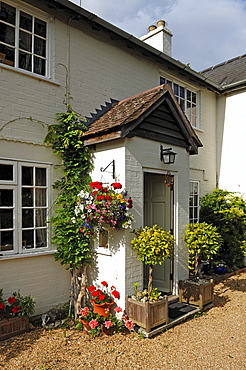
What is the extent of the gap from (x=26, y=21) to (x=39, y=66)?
849mm

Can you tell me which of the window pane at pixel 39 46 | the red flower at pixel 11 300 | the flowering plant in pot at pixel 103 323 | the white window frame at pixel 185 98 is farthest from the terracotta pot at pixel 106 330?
the white window frame at pixel 185 98

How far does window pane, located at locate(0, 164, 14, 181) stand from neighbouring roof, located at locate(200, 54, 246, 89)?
326 inches

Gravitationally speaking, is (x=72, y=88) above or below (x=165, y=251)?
A: above

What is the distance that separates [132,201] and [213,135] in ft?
21.7

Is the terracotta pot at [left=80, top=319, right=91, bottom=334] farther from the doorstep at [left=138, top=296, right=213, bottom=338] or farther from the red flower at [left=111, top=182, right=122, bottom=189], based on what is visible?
the red flower at [left=111, top=182, right=122, bottom=189]

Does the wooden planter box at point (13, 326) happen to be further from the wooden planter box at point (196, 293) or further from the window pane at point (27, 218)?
the wooden planter box at point (196, 293)

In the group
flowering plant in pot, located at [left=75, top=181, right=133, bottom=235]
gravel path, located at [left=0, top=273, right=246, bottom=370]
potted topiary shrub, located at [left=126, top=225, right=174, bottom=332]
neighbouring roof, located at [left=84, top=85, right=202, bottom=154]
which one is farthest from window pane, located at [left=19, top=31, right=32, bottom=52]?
gravel path, located at [left=0, top=273, right=246, bottom=370]

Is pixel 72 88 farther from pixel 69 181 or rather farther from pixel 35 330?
pixel 35 330

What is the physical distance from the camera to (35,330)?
501 cm

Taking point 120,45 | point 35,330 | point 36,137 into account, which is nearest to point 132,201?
point 36,137

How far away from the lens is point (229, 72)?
37.7 ft

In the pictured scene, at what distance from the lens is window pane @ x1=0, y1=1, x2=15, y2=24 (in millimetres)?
5312

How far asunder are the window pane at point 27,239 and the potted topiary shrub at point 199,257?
332cm

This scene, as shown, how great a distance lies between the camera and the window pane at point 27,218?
215 inches
